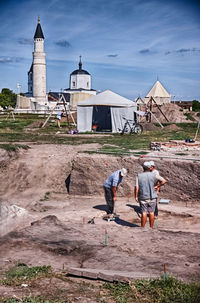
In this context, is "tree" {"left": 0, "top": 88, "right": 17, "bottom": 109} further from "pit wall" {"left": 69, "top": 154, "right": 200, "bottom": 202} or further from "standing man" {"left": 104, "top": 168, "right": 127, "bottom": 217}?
"standing man" {"left": 104, "top": 168, "right": 127, "bottom": 217}

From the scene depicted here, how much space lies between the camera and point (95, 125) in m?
24.8

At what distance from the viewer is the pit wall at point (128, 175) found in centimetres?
1095

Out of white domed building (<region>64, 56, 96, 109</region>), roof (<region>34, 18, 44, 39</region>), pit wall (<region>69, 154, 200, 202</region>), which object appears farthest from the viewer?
white domed building (<region>64, 56, 96, 109</region>)

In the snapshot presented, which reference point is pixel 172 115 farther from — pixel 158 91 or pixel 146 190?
pixel 146 190

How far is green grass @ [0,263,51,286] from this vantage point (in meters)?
5.09

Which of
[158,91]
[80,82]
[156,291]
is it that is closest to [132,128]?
[156,291]

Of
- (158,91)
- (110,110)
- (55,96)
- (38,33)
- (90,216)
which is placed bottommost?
(90,216)

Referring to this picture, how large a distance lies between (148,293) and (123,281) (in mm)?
367

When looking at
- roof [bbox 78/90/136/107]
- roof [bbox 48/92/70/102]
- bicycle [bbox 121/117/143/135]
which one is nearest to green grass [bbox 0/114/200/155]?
bicycle [bbox 121/117/143/135]

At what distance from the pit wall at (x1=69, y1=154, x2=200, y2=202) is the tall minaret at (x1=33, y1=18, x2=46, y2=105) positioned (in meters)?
70.3

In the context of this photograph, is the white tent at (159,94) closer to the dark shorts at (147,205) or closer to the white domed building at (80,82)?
the white domed building at (80,82)

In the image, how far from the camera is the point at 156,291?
184 inches

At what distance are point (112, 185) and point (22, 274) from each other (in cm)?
375

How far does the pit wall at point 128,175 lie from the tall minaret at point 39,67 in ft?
231
